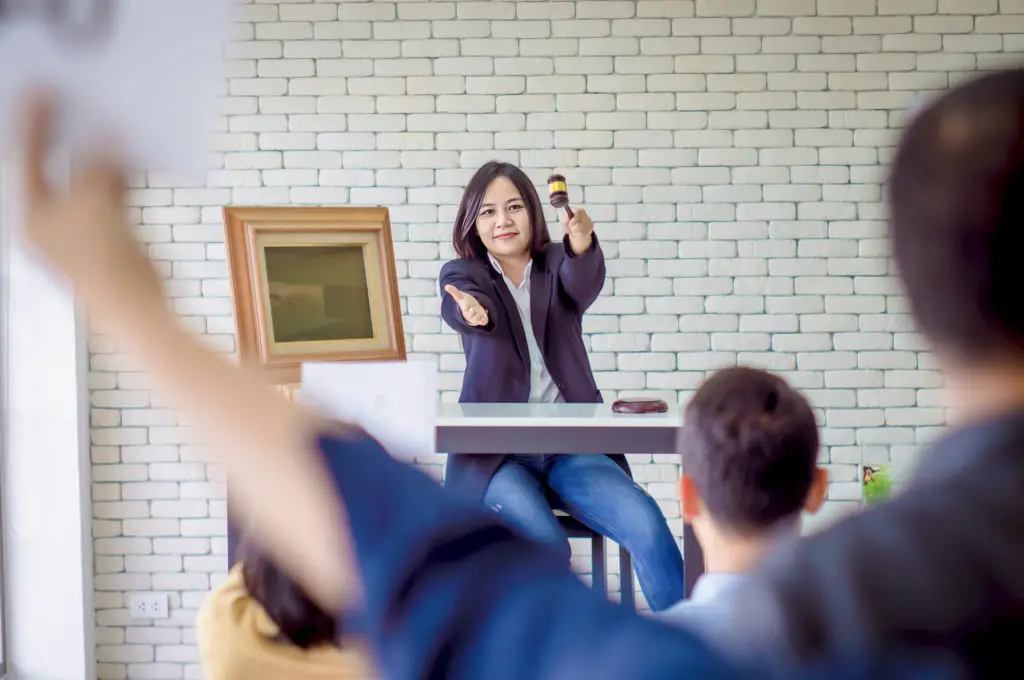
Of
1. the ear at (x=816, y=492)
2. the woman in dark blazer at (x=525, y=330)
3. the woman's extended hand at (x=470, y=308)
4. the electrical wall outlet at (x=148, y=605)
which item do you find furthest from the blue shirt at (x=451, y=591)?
the electrical wall outlet at (x=148, y=605)

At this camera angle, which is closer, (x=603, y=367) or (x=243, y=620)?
(x=243, y=620)

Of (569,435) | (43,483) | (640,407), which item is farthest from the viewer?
(43,483)

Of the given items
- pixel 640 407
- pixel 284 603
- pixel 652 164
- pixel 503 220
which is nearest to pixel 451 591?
pixel 284 603

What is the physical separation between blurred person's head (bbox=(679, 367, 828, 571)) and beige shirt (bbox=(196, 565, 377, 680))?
538 millimetres

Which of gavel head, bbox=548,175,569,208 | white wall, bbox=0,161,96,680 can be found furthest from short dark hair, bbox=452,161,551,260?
white wall, bbox=0,161,96,680

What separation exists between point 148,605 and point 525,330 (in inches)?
80.7

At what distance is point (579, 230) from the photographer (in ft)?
8.38

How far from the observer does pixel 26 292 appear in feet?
10.5

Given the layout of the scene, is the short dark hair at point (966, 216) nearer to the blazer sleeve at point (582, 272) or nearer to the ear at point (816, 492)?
the ear at point (816, 492)

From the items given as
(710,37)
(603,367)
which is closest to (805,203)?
(710,37)

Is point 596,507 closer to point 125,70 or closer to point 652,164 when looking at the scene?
point 652,164

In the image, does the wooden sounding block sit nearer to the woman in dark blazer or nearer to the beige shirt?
the woman in dark blazer

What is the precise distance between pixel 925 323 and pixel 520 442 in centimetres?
187

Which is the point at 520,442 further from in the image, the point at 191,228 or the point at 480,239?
the point at 191,228
